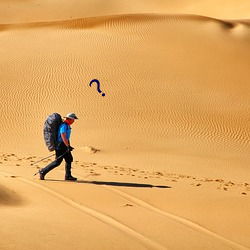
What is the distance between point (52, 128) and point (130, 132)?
25.3ft

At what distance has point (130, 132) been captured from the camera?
16.7 meters

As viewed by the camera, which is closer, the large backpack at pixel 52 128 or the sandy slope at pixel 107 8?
the large backpack at pixel 52 128

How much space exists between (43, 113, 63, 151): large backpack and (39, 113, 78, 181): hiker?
0.08 m

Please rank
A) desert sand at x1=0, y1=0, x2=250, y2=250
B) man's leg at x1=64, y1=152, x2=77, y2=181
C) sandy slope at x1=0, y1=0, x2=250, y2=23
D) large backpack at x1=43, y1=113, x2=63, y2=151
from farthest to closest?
sandy slope at x1=0, y1=0, x2=250, y2=23
man's leg at x1=64, y1=152, x2=77, y2=181
large backpack at x1=43, y1=113, x2=63, y2=151
desert sand at x1=0, y1=0, x2=250, y2=250

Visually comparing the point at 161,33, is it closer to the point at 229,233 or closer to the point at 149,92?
the point at 149,92

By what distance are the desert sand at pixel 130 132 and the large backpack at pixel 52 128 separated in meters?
0.65

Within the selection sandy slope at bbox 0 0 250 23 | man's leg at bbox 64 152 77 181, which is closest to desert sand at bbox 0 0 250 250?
man's leg at bbox 64 152 77 181

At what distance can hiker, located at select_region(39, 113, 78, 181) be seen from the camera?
30.0ft

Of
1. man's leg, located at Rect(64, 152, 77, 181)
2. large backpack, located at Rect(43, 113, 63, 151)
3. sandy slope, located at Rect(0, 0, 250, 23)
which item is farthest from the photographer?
sandy slope, located at Rect(0, 0, 250, 23)

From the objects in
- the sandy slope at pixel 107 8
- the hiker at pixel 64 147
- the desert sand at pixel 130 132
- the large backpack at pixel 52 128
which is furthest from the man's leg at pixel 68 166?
the sandy slope at pixel 107 8

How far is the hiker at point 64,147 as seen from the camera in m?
9.14

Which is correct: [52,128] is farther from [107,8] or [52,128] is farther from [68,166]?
[107,8]

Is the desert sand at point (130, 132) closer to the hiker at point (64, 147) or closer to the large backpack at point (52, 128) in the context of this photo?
the hiker at point (64, 147)

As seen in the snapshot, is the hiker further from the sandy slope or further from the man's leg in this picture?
the sandy slope
